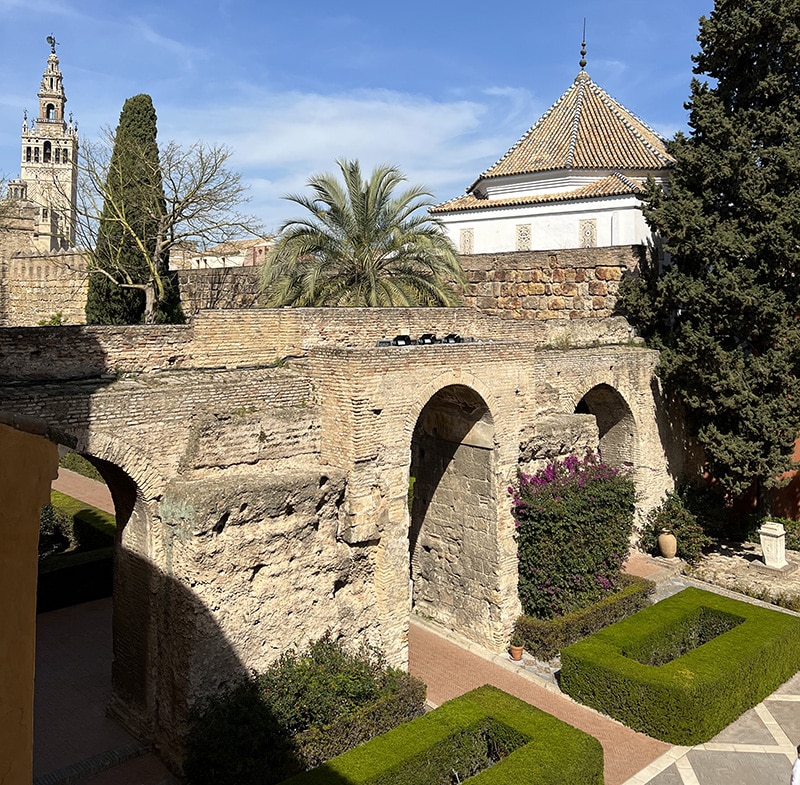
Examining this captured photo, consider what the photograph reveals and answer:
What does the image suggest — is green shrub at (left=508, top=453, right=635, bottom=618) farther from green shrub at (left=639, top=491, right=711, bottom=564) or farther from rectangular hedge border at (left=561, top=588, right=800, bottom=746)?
green shrub at (left=639, top=491, right=711, bottom=564)

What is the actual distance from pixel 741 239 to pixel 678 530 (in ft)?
19.3

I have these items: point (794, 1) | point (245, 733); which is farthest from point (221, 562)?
point (794, 1)

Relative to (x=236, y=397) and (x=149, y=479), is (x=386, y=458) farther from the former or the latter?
(x=149, y=479)

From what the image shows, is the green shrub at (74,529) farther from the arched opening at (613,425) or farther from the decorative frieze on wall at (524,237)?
the decorative frieze on wall at (524,237)

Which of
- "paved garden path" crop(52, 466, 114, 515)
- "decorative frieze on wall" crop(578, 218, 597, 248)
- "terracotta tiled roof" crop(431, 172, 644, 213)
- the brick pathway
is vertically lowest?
the brick pathway

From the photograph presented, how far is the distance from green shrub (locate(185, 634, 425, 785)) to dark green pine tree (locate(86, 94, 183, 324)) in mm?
14237

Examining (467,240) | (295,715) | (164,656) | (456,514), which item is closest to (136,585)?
(164,656)

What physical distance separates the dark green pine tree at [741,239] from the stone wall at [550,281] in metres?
2.01

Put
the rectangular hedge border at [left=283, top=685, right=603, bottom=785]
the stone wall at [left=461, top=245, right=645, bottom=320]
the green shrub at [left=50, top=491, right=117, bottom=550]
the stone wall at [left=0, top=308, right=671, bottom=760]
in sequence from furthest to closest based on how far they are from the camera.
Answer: the stone wall at [left=461, top=245, right=645, bottom=320] < the green shrub at [left=50, top=491, right=117, bottom=550] < the stone wall at [left=0, top=308, right=671, bottom=760] < the rectangular hedge border at [left=283, top=685, right=603, bottom=785]

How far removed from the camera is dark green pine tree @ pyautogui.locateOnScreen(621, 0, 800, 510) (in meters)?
13.6

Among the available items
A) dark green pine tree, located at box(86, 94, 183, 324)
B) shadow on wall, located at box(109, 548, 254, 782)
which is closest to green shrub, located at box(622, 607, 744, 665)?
shadow on wall, located at box(109, 548, 254, 782)

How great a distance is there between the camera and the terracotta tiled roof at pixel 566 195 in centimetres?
1819

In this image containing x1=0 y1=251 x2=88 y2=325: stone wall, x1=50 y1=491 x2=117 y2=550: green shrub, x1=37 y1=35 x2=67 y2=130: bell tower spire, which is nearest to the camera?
x1=50 y1=491 x2=117 y2=550: green shrub

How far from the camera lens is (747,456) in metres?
14.2
